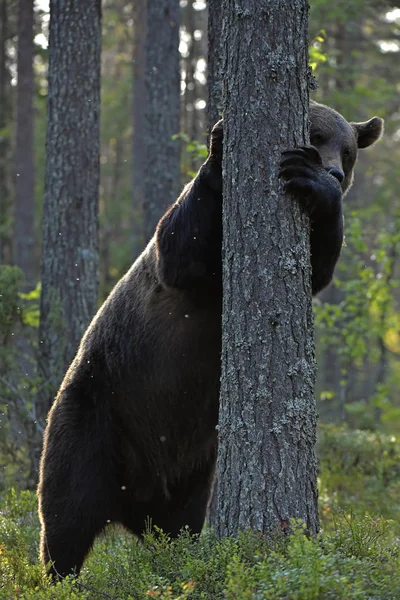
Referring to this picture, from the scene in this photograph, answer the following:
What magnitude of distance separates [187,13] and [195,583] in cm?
2300

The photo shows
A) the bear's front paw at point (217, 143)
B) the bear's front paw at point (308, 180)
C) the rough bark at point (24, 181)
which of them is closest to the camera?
the bear's front paw at point (308, 180)

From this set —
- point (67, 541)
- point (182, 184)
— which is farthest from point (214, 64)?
point (182, 184)

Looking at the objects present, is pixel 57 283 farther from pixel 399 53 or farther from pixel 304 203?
pixel 399 53

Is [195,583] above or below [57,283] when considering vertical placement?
below

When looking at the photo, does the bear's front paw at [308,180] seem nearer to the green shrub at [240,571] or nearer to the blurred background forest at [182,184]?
the green shrub at [240,571]

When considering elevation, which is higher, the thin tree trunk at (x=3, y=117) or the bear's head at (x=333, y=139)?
the thin tree trunk at (x=3, y=117)

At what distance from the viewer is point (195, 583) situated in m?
3.90

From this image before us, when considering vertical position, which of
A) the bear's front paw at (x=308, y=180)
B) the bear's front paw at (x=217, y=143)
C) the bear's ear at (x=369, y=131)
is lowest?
the bear's front paw at (x=308, y=180)

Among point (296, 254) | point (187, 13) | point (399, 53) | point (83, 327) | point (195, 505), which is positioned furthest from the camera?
point (187, 13)

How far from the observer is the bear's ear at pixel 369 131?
257 inches

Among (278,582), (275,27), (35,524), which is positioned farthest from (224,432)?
(35,524)

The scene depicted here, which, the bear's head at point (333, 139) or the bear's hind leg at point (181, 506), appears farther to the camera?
the bear's hind leg at point (181, 506)

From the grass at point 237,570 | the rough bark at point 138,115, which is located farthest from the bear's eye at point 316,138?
the rough bark at point 138,115

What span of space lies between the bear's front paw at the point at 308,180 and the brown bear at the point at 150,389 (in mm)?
416
